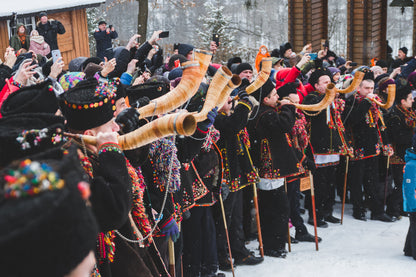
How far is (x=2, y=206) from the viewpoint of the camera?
1258 mm

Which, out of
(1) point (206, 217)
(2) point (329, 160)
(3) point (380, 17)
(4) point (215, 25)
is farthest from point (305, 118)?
(4) point (215, 25)

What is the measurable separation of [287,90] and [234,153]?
1.10m

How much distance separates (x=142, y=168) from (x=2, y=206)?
8.18ft

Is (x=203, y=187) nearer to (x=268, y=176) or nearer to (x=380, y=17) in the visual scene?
(x=268, y=176)

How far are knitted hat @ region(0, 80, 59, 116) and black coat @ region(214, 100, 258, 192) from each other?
2.69 meters

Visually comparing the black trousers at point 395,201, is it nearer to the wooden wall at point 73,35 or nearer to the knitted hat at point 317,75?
the knitted hat at point 317,75

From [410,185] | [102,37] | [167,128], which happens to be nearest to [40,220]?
[167,128]

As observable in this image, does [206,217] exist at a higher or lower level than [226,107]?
lower

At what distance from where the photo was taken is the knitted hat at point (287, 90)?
6.06 metres

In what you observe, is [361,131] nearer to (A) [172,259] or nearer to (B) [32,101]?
(A) [172,259]

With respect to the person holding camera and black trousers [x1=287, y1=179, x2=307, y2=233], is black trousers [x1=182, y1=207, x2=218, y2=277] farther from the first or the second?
the person holding camera

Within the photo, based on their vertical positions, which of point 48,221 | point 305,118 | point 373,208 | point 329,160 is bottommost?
point 373,208

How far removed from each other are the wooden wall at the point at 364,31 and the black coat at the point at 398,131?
7.87m

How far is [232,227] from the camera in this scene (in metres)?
5.68
